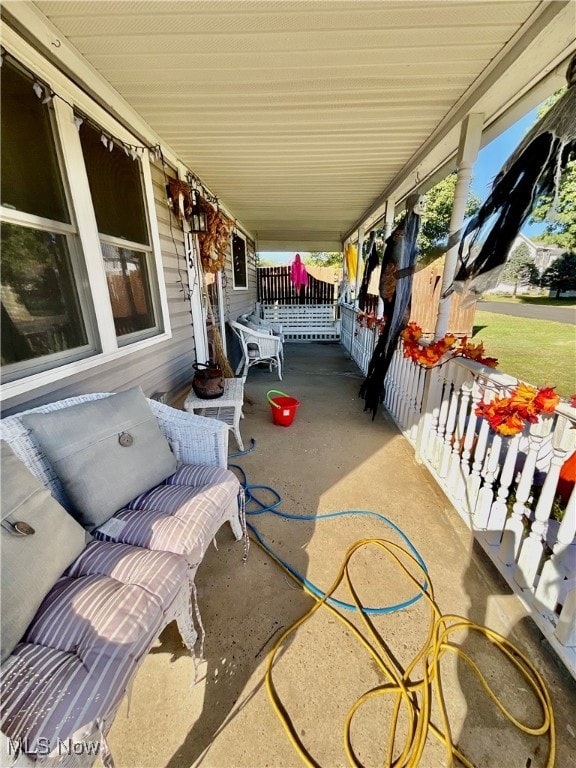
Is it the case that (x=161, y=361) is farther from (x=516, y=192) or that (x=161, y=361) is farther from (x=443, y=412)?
(x=516, y=192)

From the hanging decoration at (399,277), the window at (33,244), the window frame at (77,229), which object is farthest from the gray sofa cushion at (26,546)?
the hanging decoration at (399,277)

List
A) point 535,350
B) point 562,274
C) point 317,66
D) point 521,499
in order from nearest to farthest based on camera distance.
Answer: point 521,499, point 317,66, point 562,274, point 535,350

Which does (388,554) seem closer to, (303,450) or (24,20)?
(303,450)

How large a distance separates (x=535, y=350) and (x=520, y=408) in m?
7.64

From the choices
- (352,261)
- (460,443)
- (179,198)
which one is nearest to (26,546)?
(460,443)

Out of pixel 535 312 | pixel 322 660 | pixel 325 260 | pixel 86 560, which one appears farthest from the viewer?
pixel 325 260

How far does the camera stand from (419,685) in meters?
1.09

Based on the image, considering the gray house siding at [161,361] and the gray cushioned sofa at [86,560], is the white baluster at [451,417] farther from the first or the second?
the gray house siding at [161,361]

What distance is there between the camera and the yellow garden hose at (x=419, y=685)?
0.95 metres

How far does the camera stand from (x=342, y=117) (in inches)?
85.7

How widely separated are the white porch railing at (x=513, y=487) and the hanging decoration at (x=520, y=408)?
6 cm

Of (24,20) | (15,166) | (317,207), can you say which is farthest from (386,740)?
(317,207)

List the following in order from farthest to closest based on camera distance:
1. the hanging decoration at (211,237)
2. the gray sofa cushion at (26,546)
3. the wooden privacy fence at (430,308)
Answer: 1. the wooden privacy fence at (430,308)
2. the hanging decoration at (211,237)
3. the gray sofa cushion at (26,546)

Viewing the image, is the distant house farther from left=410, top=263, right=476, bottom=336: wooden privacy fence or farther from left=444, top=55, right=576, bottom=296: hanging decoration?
left=410, top=263, right=476, bottom=336: wooden privacy fence
